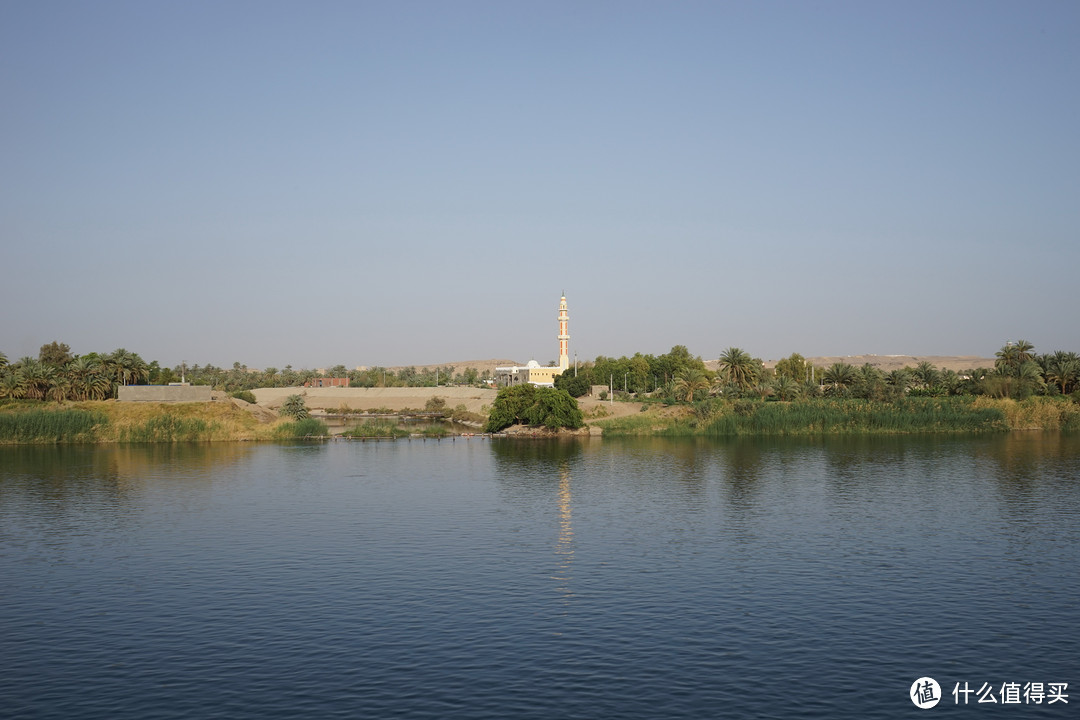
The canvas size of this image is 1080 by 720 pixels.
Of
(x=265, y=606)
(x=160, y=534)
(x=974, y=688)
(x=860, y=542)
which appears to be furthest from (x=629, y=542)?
(x=160, y=534)

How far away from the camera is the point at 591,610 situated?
31172mm

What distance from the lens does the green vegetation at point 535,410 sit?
11494 centimetres

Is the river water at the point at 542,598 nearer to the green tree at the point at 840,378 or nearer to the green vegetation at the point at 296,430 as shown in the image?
the green vegetation at the point at 296,430

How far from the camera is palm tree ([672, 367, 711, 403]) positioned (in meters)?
138

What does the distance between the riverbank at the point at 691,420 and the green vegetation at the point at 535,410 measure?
4.15 m

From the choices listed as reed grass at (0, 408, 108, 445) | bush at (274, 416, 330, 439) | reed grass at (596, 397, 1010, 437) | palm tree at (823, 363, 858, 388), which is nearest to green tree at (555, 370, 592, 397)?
palm tree at (823, 363, 858, 388)

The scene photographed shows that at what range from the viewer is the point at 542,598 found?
1298 inches

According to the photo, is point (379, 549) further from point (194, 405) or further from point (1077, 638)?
point (194, 405)

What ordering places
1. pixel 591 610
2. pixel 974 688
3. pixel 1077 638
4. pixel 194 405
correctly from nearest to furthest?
pixel 974 688 → pixel 1077 638 → pixel 591 610 → pixel 194 405

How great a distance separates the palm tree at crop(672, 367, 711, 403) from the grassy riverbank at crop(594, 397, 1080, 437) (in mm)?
21271

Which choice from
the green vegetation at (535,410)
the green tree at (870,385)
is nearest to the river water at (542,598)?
the green vegetation at (535,410)

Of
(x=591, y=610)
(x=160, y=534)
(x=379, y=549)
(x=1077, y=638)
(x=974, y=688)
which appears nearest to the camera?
(x=974, y=688)

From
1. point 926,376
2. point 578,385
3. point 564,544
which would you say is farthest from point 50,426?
point 926,376

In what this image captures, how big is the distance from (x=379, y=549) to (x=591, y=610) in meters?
14.7
